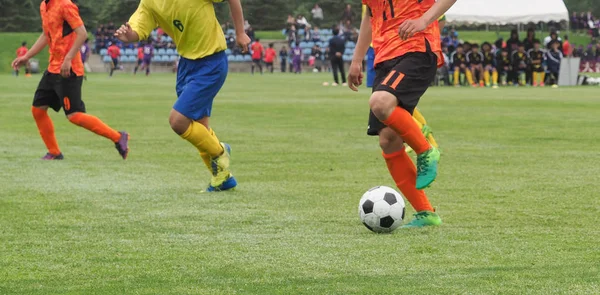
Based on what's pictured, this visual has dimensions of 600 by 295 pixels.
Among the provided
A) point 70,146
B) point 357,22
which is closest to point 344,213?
point 70,146

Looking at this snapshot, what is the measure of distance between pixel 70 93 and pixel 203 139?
349 centimetres

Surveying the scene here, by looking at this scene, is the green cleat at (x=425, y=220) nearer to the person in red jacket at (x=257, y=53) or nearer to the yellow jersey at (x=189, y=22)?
the yellow jersey at (x=189, y=22)

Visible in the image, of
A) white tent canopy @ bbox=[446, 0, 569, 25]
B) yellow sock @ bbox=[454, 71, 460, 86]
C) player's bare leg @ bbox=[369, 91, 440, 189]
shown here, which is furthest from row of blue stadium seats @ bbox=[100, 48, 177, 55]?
player's bare leg @ bbox=[369, 91, 440, 189]

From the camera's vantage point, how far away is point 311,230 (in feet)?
21.9

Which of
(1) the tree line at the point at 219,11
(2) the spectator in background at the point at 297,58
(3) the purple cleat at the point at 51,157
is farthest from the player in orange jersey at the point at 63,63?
(1) the tree line at the point at 219,11

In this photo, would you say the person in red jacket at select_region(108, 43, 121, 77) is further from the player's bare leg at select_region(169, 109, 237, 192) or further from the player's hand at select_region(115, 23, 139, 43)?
the player's hand at select_region(115, 23, 139, 43)

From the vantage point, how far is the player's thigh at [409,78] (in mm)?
6441

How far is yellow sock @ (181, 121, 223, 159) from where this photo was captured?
346 inches

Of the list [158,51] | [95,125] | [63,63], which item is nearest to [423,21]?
[63,63]

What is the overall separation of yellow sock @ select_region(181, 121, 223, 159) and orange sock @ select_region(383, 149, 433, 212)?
2419 mm

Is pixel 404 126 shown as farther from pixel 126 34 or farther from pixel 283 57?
pixel 283 57

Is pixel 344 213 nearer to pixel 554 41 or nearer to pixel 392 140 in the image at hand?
pixel 392 140

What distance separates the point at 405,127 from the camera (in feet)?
21.0

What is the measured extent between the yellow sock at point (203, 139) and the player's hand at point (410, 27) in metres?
2.92
